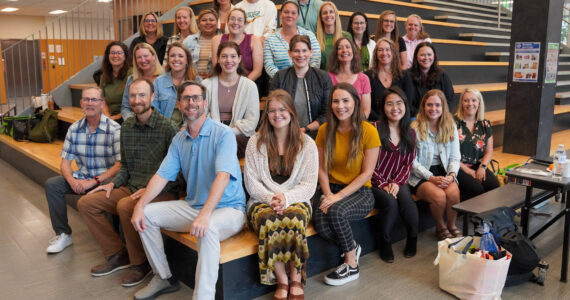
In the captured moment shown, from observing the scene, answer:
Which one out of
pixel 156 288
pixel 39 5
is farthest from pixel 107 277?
pixel 39 5

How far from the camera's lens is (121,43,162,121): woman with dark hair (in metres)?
3.80

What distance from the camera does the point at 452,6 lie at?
827 centimetres

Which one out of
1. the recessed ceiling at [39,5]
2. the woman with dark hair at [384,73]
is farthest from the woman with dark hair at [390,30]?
the recessed ceiling at [39,5]

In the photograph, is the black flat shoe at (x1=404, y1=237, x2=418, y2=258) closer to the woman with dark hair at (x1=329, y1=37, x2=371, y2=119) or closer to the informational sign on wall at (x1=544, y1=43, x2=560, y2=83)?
the woman with dark hair at (x1=329, y1=37, x2=371, y2=119)

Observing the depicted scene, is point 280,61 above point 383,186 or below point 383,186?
above

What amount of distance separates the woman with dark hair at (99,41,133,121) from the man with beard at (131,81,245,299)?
6.20ft

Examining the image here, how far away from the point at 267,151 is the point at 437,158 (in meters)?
1.44

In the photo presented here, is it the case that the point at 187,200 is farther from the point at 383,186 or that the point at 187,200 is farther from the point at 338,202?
the point at 383,186

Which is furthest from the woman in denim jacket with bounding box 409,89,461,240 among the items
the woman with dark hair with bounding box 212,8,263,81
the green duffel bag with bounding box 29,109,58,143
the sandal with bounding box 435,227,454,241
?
the green duffel bag with bounding box 29,109,58,143

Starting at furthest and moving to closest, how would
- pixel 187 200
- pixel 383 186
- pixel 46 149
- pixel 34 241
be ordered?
pixel 46 149, pixel 34 241, pixel 383 186, pixel 187 200

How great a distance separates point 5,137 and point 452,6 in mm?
7108

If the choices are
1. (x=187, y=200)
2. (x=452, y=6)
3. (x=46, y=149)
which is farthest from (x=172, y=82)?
(x=452, y=6)

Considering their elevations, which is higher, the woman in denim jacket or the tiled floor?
the woman in denim jacket

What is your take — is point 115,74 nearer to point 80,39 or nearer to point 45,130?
point 45,130
